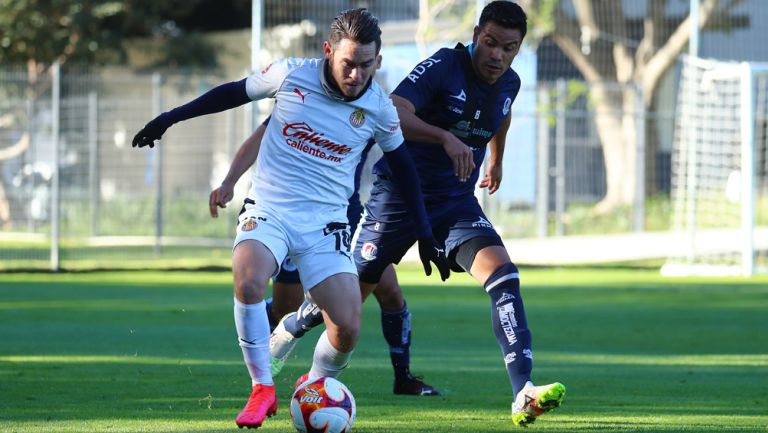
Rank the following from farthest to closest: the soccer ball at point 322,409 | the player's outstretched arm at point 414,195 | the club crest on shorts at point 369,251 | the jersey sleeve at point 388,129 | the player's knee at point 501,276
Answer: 1. the club crest on shorts at point 369,251
2. the player's knee at point 501,276
3. the player's outstretched arm at point 414,195
4. the jersey sleeve at point 388,129
5. the soccer ball at point 322,409

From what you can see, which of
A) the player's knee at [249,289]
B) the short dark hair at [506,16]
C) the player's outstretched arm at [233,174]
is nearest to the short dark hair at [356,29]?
the player's outstretched arm at [233,174]

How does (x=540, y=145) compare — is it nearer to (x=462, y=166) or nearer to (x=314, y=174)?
(x=462, y=166)

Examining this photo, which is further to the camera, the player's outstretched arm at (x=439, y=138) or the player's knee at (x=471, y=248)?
the player's knee at (x=471, y=248)

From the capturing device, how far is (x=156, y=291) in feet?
55.2

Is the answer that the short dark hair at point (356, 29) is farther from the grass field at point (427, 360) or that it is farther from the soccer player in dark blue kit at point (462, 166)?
A: the grass field at point (427, 360)

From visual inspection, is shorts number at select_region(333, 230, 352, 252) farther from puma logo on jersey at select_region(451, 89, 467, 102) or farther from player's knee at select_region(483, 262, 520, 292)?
puma logo on jersey at select_region(451, 89, 467, 102)

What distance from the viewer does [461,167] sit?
712 centimetres

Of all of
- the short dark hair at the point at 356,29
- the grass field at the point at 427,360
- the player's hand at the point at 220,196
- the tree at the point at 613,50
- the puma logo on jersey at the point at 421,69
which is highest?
the tree at the point at 613,50

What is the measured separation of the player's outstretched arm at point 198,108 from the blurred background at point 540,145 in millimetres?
13944

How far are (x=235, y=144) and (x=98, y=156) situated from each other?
96.6 inches

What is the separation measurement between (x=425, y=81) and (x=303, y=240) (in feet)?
4.39

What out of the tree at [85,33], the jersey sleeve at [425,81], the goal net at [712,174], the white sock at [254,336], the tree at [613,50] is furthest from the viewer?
Result: the tree at [85,33]

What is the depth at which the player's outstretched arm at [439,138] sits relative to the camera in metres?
7.13

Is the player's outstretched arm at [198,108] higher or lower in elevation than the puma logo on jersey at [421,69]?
lower
